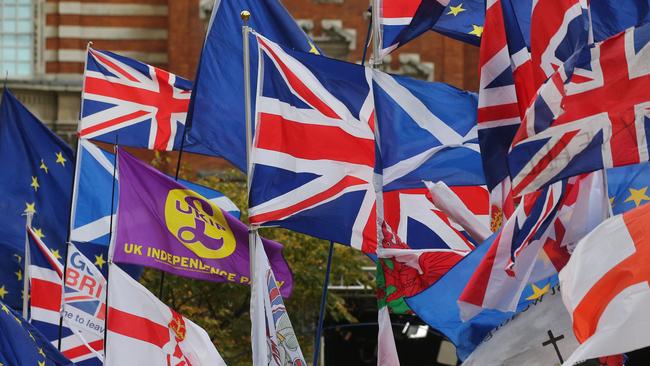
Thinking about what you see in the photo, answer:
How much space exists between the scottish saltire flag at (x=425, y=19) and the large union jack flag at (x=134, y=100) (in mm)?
4310

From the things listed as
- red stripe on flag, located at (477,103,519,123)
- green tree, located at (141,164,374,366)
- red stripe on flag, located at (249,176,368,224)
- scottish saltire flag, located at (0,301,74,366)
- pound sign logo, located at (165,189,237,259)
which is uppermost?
red stripe on flag, located at (477,103,519,123)

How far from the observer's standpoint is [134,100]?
20.4m

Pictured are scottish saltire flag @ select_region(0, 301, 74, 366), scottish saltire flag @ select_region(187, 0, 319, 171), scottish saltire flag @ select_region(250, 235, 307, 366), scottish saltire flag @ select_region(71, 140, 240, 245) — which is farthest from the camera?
scottish saltire flag @ select_region(71, 140, 240, 245)

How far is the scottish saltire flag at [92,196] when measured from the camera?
19.7 metres

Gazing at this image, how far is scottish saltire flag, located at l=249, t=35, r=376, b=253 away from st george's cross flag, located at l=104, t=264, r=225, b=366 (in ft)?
4.96

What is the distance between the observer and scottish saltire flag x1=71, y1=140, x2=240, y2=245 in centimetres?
1966

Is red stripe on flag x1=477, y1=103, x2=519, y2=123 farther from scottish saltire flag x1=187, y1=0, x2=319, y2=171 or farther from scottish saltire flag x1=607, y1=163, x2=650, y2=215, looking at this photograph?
scottish saltire flag x1=187, y1=0, x2=319, y2=171

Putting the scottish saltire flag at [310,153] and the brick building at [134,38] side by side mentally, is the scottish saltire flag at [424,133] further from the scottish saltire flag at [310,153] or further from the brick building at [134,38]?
the brick building at [134,38]

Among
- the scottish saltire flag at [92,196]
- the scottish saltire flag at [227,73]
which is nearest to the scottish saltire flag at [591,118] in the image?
the scottish saltire flag at [227,73]

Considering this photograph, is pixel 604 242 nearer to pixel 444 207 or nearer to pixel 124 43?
pixel 444 207

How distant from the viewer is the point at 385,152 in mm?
15820

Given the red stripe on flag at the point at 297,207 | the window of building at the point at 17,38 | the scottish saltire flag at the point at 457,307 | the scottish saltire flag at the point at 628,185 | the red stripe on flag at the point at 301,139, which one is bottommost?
the scottish saltire flag at the point at 457,307

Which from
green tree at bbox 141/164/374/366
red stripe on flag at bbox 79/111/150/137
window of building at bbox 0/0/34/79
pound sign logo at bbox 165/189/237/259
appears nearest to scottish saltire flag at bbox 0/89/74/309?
red stripe on flag at bbox 79/111/150/137

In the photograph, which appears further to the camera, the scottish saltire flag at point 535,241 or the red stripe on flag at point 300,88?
the red stripe on flag at point 300,88
